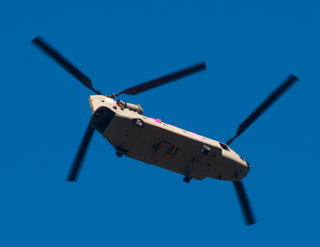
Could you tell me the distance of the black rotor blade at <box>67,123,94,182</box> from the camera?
1355 inches

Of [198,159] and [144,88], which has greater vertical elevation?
[144,88]

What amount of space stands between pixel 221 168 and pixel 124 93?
8.35 m

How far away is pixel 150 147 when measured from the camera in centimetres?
3428

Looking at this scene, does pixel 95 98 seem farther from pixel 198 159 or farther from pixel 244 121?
pixel 244 121

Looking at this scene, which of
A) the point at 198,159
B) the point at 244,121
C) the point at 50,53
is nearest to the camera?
the point at 50,53

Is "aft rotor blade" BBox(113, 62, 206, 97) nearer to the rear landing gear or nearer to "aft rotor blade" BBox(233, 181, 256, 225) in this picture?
the rear landing gear

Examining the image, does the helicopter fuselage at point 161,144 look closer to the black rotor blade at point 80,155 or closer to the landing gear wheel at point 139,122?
the landing gear wheel at point 139,122

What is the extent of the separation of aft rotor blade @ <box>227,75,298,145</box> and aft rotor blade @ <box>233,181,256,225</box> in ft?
10.9

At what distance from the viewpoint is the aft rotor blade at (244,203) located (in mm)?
38906

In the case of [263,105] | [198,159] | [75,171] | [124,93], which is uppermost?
[263,105]

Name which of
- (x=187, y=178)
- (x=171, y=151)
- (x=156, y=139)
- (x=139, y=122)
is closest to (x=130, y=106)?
(x=139, y=122)

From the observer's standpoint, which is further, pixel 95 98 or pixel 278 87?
pixel 278 87

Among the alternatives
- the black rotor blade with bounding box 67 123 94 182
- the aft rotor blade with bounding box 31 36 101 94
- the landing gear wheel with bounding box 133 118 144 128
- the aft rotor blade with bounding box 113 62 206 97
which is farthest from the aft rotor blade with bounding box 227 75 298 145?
the aft rotor blade with bounding box 31 36 101 94

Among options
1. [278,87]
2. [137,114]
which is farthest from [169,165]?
[278,87]
